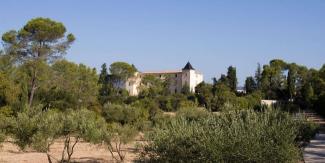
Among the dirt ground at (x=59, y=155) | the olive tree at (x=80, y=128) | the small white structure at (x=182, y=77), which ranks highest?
the small white structure at (x=182, y=77)

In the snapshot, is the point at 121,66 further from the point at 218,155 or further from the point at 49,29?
the point at 218,155

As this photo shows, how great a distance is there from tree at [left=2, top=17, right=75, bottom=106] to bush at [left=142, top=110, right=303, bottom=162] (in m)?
31.9

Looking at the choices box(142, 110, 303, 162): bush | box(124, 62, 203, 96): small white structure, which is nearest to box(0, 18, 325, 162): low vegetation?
box(142, 110, 303, 162): bush

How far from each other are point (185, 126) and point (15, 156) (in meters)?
15.3

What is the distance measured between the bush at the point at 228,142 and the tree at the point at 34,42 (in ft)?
105

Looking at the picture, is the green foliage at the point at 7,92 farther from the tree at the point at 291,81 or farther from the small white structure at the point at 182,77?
the small white structure at the point at 182,77

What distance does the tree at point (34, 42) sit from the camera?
135 feet

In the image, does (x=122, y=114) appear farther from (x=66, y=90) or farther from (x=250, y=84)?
(x=250, y=84)

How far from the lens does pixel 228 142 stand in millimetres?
9586

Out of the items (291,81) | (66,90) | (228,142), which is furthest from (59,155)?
(291,81)

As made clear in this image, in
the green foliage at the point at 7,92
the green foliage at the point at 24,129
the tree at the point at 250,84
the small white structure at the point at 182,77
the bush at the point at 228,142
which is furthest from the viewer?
the small white structure at the point at 182,77

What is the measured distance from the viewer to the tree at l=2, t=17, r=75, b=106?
4116 cm

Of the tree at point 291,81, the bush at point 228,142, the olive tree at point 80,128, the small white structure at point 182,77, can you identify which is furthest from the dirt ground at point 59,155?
the small white structure at point 182,77

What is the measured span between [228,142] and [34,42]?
34.9 metres
